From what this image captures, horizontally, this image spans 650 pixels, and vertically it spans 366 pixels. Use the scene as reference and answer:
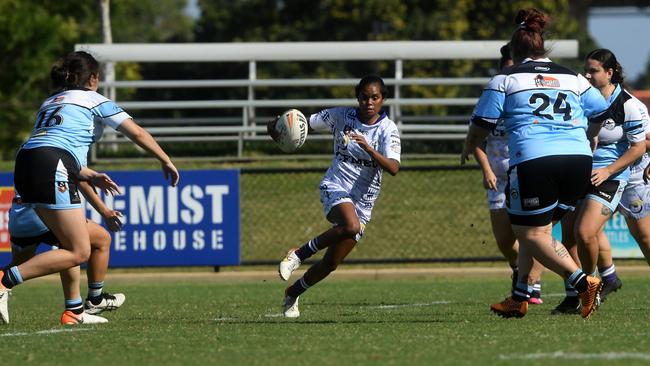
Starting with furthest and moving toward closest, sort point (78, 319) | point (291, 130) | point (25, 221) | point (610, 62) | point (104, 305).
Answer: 1. point (291, 130)
2. point (104, 305)
3. point (610, 62)
4. point (78, 319)
5. point (25, 221)

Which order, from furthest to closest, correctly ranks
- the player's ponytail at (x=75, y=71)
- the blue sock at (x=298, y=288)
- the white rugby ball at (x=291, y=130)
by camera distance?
1. the white rugby ball at (x=291, y=130)
2. the blue sock at (x=298, y=288)
3. the player's ponytail at (x=75, y=71)

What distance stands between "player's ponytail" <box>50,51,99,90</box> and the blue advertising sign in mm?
6890

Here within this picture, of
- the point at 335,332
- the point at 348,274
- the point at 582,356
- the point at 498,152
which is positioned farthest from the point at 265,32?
the point at 582,356

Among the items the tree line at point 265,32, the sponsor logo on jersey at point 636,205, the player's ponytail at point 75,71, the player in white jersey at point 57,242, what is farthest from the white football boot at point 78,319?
the tree line at point 265,32

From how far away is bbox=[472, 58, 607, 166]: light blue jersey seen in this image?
845 centimetres

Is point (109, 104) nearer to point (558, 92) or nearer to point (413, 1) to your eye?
point (558, 92)

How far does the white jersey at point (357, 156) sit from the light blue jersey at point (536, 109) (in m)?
1.39

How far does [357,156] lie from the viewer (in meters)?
9.89

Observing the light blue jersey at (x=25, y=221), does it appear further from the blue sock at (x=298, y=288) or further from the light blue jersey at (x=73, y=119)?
the blue sock at (x=298, y=288)

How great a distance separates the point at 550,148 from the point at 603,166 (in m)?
1.72

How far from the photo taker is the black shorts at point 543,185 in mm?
8430

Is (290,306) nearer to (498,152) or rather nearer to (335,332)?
(335,332)

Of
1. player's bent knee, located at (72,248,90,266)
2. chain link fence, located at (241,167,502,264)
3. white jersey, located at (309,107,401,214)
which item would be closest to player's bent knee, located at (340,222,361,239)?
white jersey, located at (309,107,401,214)

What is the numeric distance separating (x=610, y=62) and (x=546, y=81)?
4.76ft
